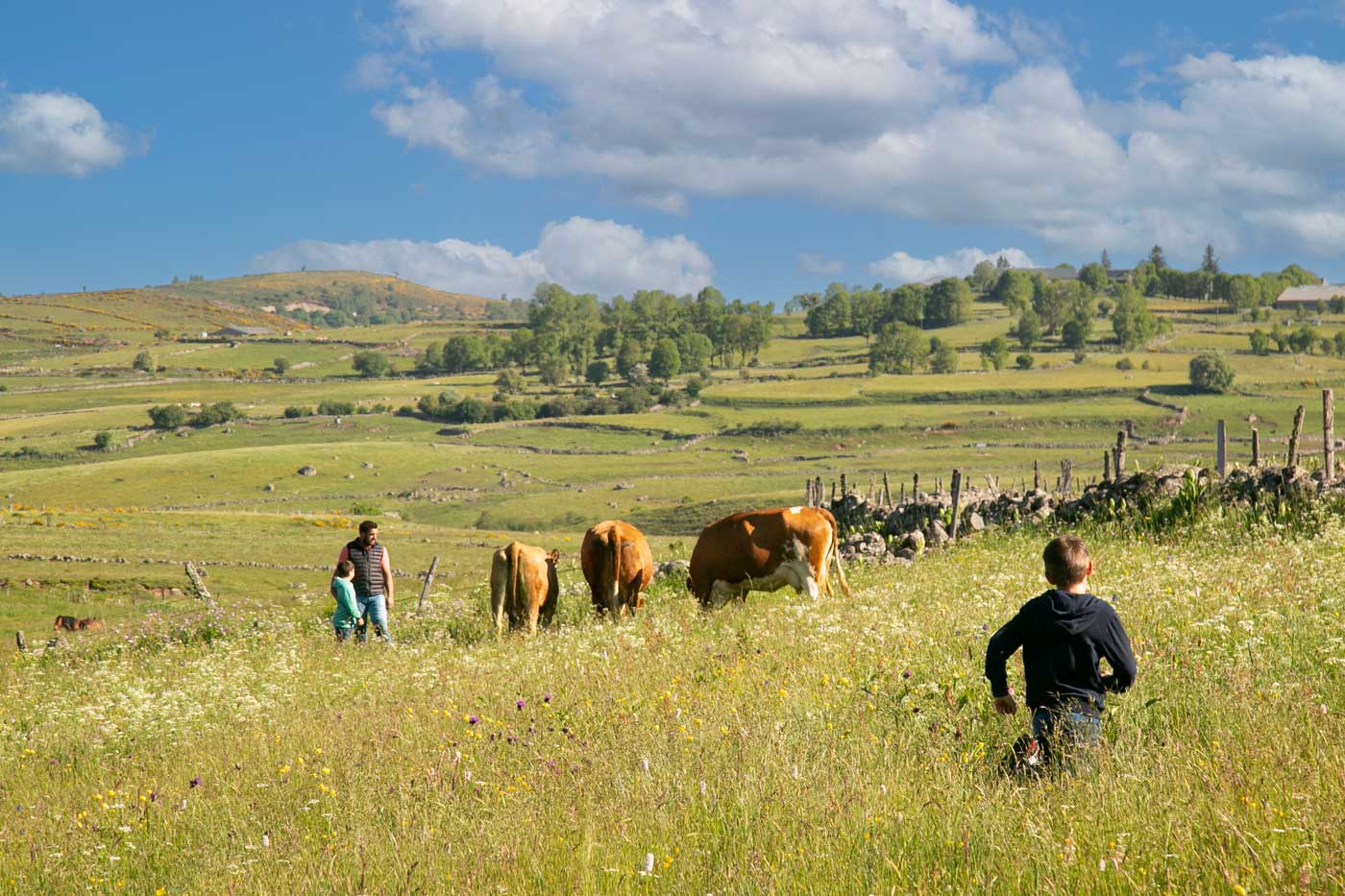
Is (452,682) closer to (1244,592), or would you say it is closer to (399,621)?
(1244,592)

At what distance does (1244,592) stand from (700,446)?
107m

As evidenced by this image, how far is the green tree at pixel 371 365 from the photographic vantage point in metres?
187

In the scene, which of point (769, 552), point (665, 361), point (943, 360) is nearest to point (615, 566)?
point (769, 552)

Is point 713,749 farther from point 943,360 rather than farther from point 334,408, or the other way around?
point 943,360

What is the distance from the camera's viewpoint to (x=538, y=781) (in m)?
6.07

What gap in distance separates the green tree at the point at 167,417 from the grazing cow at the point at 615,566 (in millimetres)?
125163

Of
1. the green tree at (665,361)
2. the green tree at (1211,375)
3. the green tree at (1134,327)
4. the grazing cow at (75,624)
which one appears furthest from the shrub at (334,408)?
the green tree at (1134,327)

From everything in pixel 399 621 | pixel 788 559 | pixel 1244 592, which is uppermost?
pixel 1244 592

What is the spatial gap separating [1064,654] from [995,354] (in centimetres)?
17026

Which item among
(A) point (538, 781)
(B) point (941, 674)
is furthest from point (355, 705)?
(B) point (941, 674)

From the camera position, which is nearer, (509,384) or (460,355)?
(509,384)

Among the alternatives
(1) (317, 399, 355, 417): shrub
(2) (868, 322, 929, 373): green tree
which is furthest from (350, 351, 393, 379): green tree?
(2) (868, 322, 929, 373): green tree

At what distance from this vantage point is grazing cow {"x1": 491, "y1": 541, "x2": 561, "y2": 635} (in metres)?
16.2

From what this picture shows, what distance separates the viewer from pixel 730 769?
5.64m
